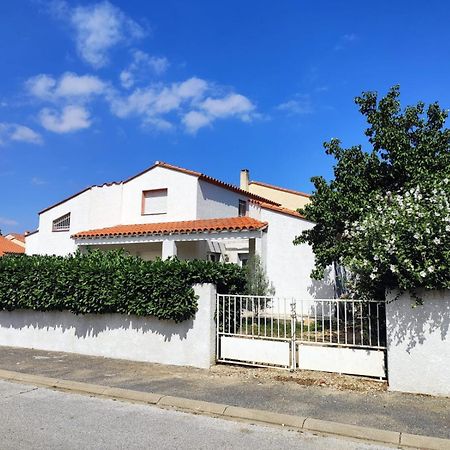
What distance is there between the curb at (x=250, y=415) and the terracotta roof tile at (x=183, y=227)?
8.91 metres

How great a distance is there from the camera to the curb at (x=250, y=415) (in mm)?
4754

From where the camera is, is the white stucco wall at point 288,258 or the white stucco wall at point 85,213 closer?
the white stucco wall at point 288,258

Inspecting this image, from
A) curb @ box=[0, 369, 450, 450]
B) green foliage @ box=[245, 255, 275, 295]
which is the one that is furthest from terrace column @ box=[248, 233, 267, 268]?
curb @ box=[0, 369, 450, 450]

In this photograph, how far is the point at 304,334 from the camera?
762 cm

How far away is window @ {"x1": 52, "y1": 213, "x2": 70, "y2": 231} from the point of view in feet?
70.7

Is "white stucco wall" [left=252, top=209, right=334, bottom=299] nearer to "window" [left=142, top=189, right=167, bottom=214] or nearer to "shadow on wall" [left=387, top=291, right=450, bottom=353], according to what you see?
"window" [left=142, top=189, right=167, bottom=214]

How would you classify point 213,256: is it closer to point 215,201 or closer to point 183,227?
point 215,201

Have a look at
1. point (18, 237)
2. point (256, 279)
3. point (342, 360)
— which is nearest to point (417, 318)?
point (342, 360)

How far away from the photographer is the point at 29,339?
1045 cm

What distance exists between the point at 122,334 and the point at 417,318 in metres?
5.76

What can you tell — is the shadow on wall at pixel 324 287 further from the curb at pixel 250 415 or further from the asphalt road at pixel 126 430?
the asphalt road at pixel 126 430

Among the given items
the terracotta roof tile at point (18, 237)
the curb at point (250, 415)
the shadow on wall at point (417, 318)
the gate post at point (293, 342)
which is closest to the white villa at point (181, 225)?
the gate post at point (293, 342)

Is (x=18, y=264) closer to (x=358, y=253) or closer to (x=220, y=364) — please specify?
(x=220, y=364)

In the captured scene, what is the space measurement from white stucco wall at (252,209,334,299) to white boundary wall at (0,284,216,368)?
26.6 feet
